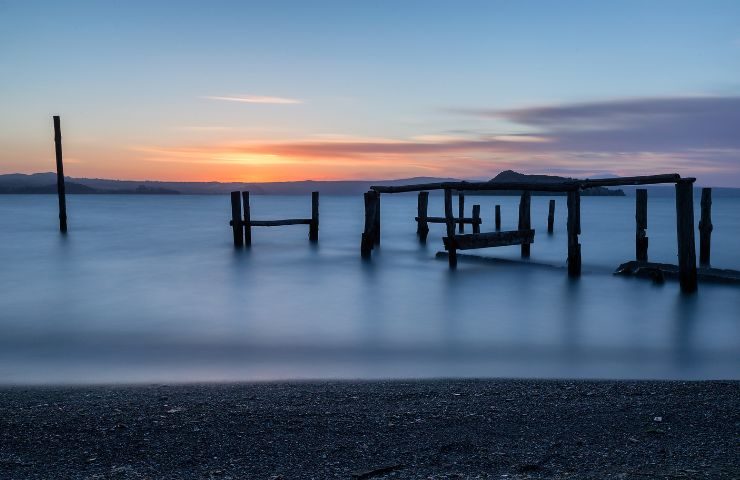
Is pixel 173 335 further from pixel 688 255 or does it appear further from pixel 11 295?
pixel 688 255

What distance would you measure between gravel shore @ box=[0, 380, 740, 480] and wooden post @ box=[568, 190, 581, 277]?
7511 mm

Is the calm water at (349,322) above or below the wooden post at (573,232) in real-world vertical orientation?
below

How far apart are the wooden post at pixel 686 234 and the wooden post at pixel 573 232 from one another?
209cm

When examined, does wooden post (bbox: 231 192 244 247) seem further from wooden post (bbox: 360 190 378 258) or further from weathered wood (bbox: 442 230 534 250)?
weathered wood (bbox: 442 230 534 250)

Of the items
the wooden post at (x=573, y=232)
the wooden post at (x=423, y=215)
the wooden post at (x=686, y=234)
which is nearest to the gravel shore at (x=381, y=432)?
the wooden post at (x=686, y=234)

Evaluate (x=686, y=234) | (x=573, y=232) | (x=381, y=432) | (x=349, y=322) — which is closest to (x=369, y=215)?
(x=573, y=232)

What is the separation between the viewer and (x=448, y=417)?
4609mm

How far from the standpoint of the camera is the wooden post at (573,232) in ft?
42.4

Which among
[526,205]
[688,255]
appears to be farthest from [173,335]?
[526,205]

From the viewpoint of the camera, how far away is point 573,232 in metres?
13.0

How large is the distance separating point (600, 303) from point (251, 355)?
20.4 ft

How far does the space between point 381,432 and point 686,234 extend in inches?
327

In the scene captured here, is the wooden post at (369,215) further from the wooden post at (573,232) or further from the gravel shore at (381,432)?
the gravel shore at (381,432)

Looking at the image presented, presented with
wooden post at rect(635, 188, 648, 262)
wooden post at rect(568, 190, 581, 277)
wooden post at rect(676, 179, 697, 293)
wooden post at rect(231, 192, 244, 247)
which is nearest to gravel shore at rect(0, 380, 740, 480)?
wooden post at rect(676, 179, 697, 293)
